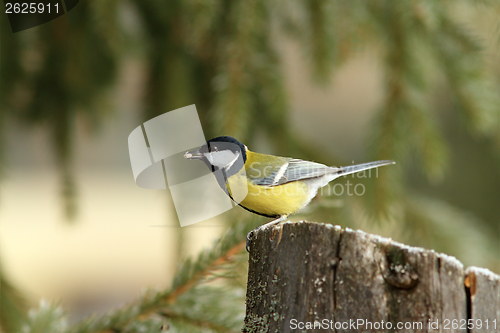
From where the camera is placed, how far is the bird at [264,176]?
106cm

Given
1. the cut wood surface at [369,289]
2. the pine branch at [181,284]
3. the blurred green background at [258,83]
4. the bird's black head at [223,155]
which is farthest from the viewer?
the blurred green background at [258,83]

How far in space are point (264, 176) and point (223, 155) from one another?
0.14 m

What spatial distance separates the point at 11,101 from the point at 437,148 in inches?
56.5

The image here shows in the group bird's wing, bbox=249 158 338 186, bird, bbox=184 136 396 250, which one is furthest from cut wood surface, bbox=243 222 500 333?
bird's wing, bbox=249 158 338 186

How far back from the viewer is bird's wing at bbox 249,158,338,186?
3.70 feet

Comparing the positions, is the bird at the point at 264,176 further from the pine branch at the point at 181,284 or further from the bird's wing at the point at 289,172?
the pine branch at the point at 181,284

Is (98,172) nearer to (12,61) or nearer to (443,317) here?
(12,61)

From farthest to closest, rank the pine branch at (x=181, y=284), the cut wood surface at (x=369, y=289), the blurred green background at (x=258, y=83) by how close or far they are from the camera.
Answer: the blurred green background at (x=258, y=83)
the pine branch at (x=181, y=284)
the cut wood surface at (x=369, y=289)

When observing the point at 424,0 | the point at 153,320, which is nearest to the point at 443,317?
the point at 153,320

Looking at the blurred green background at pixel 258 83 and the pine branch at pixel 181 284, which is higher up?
the blurred green background at pixel 258 83

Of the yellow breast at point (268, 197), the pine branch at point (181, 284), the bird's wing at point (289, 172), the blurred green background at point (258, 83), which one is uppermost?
the blurred green background at point (258, 83)

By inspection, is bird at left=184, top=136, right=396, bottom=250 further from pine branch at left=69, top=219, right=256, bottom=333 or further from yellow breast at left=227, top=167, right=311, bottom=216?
pine branch at left=69, top=219, right=256, bottom=333

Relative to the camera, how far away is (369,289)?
602 mm

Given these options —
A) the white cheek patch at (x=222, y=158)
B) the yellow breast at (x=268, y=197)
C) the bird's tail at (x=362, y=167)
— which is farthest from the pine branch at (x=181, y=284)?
the bird's tail at (x=362, y=167)
